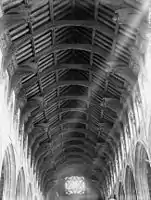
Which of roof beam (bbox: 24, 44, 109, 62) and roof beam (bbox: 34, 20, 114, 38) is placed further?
roof beam (bbox: 24, 44, 109, 62)

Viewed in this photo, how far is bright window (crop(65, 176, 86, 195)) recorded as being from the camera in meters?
37.3

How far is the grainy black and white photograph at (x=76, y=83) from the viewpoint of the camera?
13945mm

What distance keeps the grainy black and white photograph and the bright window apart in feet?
32.8

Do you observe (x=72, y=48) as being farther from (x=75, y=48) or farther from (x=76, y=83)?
(x=76, y=83)

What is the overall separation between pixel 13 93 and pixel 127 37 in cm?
718

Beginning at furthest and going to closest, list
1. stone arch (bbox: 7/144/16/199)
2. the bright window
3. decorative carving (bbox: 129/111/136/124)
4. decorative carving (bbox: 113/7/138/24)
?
Answer: the bright window < decorative carving (bbox: 129/111/136/124) < stone arch (bbox: 7/144/16/199) < decorative carving (bbox: 113/7/138/24)

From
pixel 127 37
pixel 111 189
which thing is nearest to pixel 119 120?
pixel 127 37

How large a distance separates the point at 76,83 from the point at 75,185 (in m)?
21.9

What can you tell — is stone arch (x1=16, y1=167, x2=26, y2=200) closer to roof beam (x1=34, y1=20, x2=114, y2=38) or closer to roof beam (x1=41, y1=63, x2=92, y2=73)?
roof beam (x1=41, y1=63, x2=92, y2=73)

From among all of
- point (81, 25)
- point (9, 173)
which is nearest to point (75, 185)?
point (9, 173)

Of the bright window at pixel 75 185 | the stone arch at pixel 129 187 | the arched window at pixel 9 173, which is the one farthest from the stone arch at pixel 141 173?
the bright window at pixel 75 185

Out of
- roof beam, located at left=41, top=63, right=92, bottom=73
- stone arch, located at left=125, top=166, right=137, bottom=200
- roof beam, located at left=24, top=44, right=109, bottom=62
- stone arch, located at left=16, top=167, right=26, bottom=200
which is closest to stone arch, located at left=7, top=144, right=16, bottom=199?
stone arch, located at left=16, top=167, right=26, bottom=200

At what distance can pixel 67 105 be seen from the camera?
80.5 ft

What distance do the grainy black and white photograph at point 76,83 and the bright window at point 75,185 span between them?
394 inches
